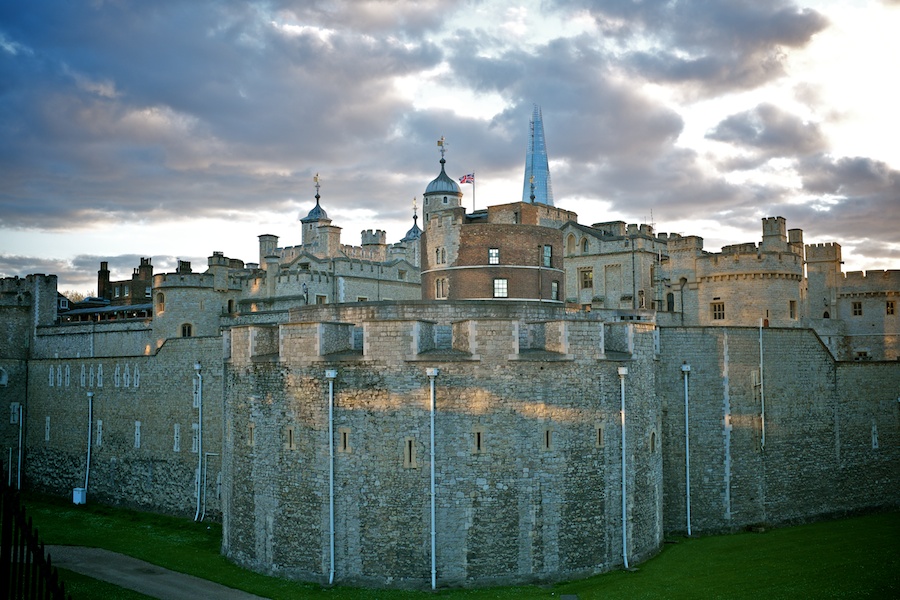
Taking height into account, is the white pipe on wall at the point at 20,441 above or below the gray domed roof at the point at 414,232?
below

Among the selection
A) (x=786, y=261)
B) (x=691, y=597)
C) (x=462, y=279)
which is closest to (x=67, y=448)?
(x=462, y=279)

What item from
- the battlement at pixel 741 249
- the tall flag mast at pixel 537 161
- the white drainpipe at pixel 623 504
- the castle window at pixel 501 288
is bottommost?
the white drainpipe at pixel 623 504

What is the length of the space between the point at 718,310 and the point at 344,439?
39840 mm

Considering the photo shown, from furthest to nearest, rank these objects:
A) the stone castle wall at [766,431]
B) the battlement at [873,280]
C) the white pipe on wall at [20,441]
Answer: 1. the battlement at [873,280]
2. the white pipe on wall at [20,441]
3. the stone castle wall at [766,431]

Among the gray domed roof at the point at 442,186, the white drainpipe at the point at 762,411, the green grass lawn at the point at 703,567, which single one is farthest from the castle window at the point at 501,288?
the gray domed roof at the point at 442,186

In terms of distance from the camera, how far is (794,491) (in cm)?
3781

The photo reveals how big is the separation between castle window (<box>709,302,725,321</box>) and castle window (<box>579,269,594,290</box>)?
28.3ft

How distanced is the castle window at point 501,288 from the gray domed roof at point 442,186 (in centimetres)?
3544

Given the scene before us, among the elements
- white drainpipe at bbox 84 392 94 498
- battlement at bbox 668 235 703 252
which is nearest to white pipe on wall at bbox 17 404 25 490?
white drainpipe at bbox 84 392 94 498

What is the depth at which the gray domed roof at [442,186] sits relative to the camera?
7219 cm

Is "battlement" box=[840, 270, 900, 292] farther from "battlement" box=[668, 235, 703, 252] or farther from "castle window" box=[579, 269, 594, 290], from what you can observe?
"castle window" box=[579, 269, 594, 290]

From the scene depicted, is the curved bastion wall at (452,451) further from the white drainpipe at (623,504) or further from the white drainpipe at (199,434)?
the white drainpipe at (199,434)

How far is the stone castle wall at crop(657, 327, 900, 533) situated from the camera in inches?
1419

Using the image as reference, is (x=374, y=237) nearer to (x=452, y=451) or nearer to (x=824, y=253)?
(x=824, y=253)
